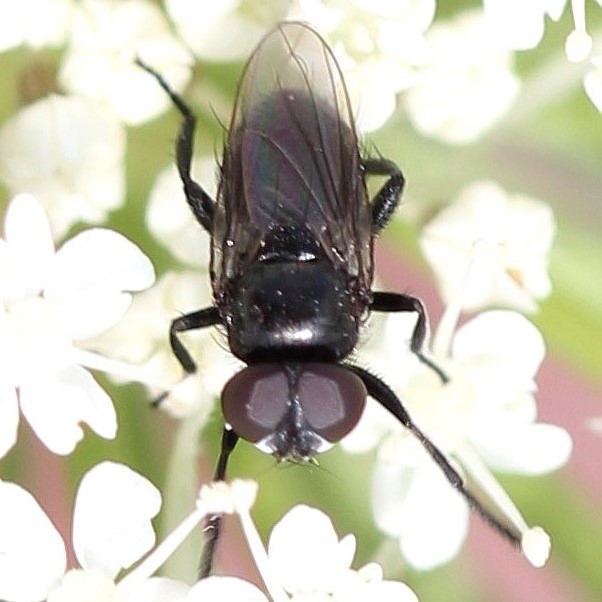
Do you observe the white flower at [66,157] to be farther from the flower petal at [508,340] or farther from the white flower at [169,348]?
the flower petal at [508,340]

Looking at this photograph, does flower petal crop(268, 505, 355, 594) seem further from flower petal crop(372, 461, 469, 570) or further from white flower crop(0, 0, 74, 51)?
white flower crop(0, 0, 74, 51)

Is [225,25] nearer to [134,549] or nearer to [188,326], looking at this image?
[188,326]

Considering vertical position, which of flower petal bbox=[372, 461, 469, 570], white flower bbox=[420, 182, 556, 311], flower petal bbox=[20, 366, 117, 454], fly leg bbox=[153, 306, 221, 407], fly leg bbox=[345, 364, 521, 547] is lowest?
flower petal bbox=[372, 461, 469, 570]

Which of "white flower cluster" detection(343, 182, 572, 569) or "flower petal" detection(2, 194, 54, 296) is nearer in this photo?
"flower petal" detection(2, 194, 54, 296)

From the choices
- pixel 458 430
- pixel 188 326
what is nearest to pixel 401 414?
pixel 458 430

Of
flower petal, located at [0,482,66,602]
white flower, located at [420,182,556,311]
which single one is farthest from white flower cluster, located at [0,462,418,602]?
white flower, located at [420,182,556,311]

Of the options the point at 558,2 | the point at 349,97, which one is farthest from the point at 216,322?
the point at 558,2

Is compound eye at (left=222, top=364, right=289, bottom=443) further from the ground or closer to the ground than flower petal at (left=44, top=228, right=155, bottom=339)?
closer to the ground

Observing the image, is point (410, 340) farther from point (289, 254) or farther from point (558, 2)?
point (558, 2)
